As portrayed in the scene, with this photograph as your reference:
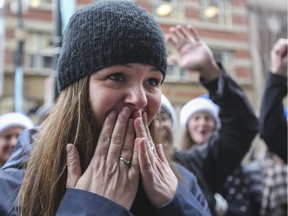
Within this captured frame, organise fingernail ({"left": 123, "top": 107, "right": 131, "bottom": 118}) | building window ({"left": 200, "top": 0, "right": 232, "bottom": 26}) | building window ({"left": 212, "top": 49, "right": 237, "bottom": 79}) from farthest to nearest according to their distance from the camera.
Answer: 1. building window ({"left": 212, "top": 49, "right": 237, "bottom": 79})
2. building window ({"left": 200, "top": 0, "right": 232, "bottom": 26})
3. fingernail ({"left": 123, "top": 107, "right": 131, "bottom": 118})

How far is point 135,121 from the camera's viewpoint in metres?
1.17

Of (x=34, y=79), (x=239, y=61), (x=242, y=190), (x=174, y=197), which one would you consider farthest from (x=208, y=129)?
(x=239, y=61)

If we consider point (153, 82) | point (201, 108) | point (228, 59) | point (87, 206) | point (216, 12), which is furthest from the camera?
point (228, 59)

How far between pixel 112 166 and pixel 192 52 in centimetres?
113

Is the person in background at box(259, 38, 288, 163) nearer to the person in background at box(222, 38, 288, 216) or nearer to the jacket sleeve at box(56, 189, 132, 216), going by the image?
the person in background at box(222, 38, 288, 216)

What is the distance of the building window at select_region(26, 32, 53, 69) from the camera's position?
42.8ft

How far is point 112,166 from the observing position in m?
1.14

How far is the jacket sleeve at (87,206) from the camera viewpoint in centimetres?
106

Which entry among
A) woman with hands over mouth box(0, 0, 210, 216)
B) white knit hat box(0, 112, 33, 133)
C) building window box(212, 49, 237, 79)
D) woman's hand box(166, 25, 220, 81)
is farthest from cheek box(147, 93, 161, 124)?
building window box(212, 49, 237, 79)

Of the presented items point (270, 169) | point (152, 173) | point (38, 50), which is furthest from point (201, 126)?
point (38, 50)

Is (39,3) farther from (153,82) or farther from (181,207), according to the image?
(181,207)

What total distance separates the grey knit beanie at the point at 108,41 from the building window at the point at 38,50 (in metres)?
12.1

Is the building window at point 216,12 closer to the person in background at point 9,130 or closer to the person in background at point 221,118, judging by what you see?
the person in background at point 9,130

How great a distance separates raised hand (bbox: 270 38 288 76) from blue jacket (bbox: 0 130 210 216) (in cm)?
119
